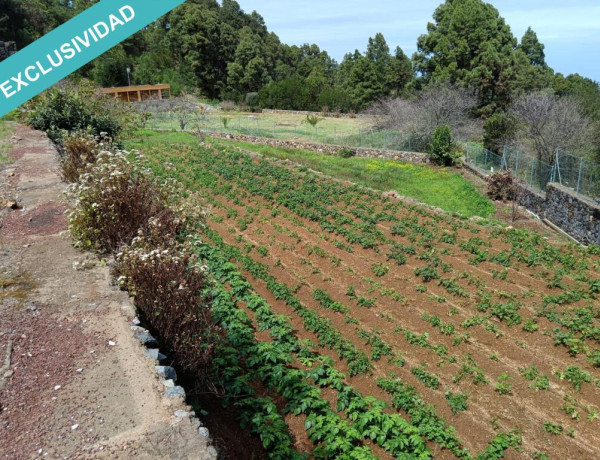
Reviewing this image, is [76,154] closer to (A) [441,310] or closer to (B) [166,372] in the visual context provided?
(B) [166,372]

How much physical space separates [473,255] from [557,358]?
3.72 m

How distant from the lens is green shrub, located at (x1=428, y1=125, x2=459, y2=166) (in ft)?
76.9

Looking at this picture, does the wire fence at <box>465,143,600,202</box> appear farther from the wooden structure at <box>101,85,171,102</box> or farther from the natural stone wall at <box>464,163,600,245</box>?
the wooden structure at <box>101,85,171,102</box>

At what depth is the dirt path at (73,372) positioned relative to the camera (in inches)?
140

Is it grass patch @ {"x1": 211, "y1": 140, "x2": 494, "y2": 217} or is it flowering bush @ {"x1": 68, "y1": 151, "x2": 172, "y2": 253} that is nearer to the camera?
flowering bush @ {"x1": 68, "y1": 151, "x2": 172, "y2": 253}

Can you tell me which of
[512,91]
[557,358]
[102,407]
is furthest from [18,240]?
[512,91]

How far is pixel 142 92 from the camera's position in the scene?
170 feet

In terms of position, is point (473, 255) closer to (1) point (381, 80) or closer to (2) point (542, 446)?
(2) point (542, 446)

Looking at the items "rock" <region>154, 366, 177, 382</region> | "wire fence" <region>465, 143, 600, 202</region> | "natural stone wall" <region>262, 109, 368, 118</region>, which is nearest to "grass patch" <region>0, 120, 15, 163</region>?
"rock" <region>154, 366, 177, 382</region>

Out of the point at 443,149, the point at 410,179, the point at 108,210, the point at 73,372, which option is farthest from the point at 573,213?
the point at 73,372

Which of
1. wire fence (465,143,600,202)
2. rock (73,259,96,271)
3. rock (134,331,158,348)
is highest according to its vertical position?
wire fence (465,143,600,202)

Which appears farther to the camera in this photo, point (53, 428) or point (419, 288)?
point (419, 288)

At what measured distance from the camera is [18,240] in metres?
7.41

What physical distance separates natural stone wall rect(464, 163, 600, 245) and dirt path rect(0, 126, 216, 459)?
12.5 meters
